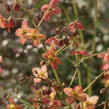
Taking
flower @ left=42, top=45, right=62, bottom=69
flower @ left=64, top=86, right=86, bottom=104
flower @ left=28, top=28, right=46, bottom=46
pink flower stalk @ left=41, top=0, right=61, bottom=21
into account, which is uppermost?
pink flower stalk @ left=41, top=0, right=61, bottom=21

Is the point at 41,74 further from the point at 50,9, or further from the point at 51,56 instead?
the point at 50,9

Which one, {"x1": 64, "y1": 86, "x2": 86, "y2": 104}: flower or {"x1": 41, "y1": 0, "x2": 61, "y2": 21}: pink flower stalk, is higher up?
{"x1": 41, "y1": 0, "x2": 61, "y2": 21}: pink flower stalk

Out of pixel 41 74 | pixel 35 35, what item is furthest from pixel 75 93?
pixel 35 35

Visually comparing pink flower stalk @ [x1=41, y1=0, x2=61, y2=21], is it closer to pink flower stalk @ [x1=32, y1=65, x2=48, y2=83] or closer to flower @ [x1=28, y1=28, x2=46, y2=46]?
flower @ [x1=28, y1=28, x2=46, y2=46]

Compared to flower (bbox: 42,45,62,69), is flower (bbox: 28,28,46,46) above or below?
above

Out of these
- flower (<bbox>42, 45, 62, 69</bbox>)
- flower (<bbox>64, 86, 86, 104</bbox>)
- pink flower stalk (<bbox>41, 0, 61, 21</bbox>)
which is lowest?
flower (<bbox>64, 86, 86, 104</bbox>)

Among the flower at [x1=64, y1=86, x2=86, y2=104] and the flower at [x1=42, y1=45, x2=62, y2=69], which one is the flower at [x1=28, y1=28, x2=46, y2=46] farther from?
the flower at [x1=64, y1=86, x2=86, y2=104]

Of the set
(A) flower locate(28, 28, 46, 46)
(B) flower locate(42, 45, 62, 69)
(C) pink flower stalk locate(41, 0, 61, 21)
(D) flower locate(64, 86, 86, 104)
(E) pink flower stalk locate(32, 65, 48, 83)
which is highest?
(C) pink flower stalk locate(41, 0, 61, 21)

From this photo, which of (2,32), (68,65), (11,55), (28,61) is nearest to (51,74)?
(68,65)

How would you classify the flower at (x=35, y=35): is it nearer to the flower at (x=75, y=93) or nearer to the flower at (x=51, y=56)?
the flower at (x=51, y=56)

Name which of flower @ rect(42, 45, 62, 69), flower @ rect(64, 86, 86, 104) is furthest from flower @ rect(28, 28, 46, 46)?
flower @ rect(64, 86, 86, 104)
